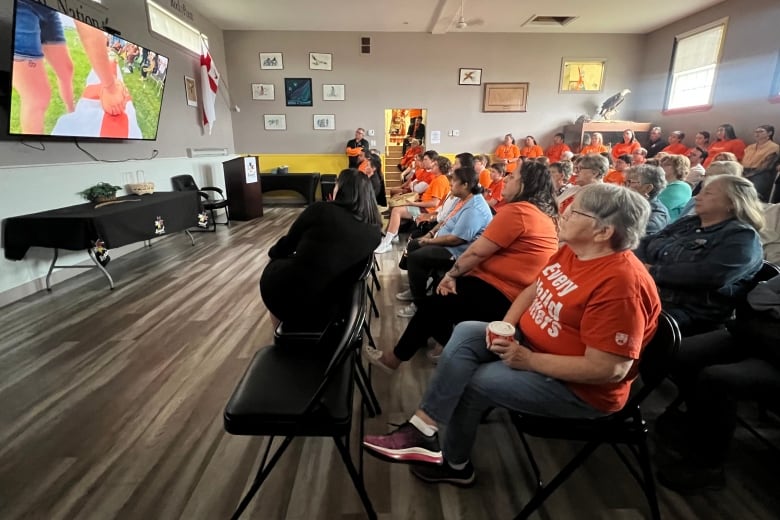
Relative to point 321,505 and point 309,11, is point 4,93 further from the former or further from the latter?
point 309,11

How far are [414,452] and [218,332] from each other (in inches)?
72.3

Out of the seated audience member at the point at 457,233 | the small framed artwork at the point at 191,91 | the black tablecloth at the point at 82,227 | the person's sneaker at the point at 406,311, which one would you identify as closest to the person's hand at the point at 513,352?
the seated audience member at the point at 457,233

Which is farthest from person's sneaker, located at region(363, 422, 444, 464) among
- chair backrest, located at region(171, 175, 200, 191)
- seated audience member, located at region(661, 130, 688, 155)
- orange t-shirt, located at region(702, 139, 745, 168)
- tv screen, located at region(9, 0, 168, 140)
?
seated audience member, located at region(661, 130, 688, 155)

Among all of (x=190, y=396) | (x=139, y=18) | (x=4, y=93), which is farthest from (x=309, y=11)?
(x=190, y=396)

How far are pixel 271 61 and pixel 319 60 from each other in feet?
3.34

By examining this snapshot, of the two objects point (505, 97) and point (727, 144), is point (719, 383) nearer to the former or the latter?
point (727, 144)

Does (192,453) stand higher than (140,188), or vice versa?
(140,188)

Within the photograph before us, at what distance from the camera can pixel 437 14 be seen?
722 cm

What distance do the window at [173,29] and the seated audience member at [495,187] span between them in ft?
16.7

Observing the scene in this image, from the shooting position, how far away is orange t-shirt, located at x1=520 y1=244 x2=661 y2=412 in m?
1.08

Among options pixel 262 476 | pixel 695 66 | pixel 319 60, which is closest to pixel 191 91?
pixel 319 60

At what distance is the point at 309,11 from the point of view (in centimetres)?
705

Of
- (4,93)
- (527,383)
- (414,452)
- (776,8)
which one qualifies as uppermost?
(776,8)

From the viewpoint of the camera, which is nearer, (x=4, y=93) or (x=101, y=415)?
(x=101, y=415)
